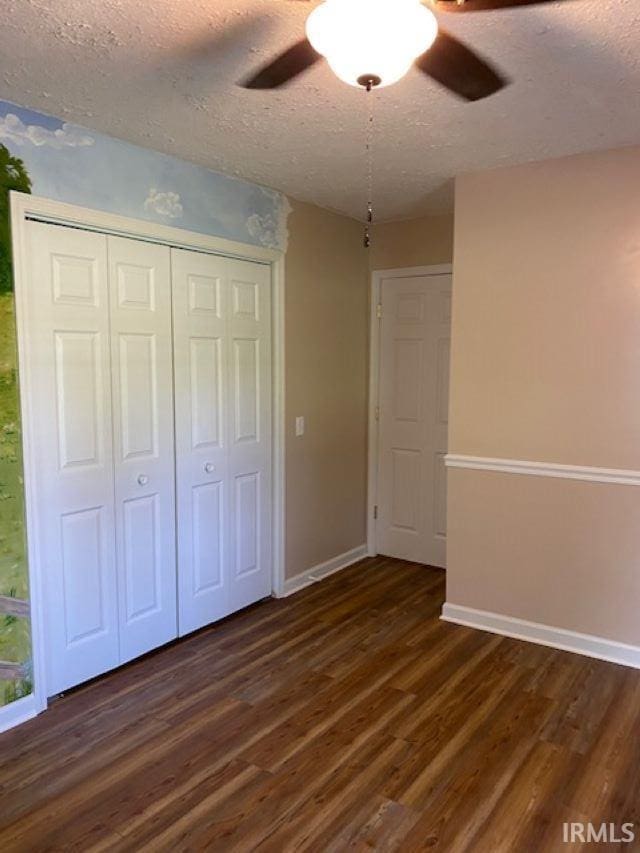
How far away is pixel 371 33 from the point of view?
4.46 ft

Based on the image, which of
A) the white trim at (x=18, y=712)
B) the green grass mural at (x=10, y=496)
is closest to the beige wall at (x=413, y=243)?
the green grass mural at (x=10, y=496)

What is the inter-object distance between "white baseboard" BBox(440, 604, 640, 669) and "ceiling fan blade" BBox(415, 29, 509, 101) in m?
2.47

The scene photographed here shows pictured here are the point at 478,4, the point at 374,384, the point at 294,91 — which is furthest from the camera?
the point at 374,384

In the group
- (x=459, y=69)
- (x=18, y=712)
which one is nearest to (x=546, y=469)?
(x=459, y=69)

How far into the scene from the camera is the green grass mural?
7.70 feet

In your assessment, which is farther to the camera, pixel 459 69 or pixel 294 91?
pixel 294 91

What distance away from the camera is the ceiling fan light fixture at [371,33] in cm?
135

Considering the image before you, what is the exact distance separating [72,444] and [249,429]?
111cm

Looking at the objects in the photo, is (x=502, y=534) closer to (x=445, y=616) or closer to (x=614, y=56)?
(x=445, y=616)

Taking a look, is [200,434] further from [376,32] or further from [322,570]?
[376,32]

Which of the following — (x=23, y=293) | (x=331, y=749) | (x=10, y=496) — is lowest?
(x=331, y=749)

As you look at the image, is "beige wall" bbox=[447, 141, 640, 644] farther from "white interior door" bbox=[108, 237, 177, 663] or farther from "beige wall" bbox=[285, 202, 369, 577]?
"white interior door" bbox=[108, 237, 177, 663]

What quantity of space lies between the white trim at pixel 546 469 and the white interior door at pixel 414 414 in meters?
0.91

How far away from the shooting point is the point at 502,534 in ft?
10.7
